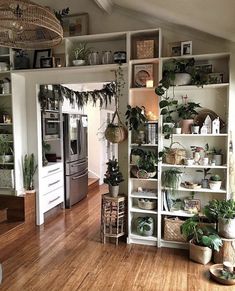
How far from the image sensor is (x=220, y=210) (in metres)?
2.94

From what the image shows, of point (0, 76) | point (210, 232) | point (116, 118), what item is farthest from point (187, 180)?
point (0, 76)

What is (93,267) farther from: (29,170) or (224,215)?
(29,170)

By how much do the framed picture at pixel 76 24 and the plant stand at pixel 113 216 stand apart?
7.24 ft

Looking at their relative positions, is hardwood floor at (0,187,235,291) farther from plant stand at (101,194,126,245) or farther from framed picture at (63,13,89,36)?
framed picture at (63,13,89,36)

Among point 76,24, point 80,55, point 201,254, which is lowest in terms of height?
point 201,254

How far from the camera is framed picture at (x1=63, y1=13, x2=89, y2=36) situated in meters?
3.58

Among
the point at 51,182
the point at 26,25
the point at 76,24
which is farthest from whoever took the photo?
the point at 51,182

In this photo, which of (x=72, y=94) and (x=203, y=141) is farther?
(x=72, y=94)

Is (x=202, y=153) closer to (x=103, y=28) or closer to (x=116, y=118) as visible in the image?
(x=116, y=118)

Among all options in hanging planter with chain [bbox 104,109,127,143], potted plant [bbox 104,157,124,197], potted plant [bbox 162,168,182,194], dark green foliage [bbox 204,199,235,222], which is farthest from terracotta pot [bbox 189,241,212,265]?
hanging planter with chain [bbox 104,109,127,143]

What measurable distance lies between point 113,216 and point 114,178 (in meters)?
0.48

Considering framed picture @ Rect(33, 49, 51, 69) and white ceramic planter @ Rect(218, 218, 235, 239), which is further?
framed picture @ Rect(33, 49, 51, 69)

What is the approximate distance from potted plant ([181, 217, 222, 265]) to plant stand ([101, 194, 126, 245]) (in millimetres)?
791

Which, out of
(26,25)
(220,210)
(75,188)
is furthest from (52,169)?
(26,25)
